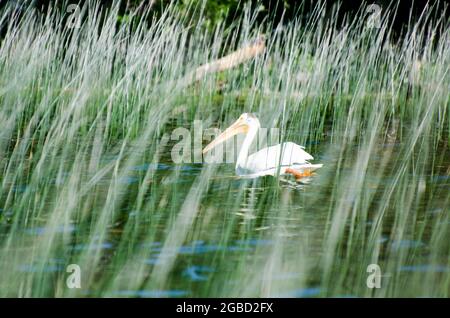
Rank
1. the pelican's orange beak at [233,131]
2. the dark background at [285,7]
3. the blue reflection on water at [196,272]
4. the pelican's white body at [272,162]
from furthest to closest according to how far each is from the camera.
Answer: the dark background at [285,7] < the pelican's orange beak at [233,131] < the pelican's white body at [272,162] < the blue reflection on water at [196,272]

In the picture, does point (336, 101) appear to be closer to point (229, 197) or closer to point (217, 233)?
point (229, 197)

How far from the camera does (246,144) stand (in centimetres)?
655

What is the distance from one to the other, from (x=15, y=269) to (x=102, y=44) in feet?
8.87

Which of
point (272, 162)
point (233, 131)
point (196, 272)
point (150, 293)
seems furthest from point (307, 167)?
point (150, 293)

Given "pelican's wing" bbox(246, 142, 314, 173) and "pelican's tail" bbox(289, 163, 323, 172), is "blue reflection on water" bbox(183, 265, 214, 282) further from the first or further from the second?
"pelican's tail" bbox(289, 163, 323, 172)

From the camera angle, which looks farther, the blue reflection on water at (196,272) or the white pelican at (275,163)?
the white pelican at (275,163)

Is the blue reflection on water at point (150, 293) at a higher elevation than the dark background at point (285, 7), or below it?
below

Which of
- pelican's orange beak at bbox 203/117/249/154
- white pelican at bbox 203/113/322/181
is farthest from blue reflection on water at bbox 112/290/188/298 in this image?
pelican's orange beak at bbox 203/117/249/154

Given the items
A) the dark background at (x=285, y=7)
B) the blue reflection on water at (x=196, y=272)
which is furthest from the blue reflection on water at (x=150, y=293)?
the dark background at (x=285, y=7)

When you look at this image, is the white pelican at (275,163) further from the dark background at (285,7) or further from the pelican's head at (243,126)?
the dark background at (285,7)

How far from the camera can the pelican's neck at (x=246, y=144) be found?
591 cm

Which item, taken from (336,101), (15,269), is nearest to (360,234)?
(15,269)

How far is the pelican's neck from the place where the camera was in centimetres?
591

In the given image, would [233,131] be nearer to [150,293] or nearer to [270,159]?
[270,159]
